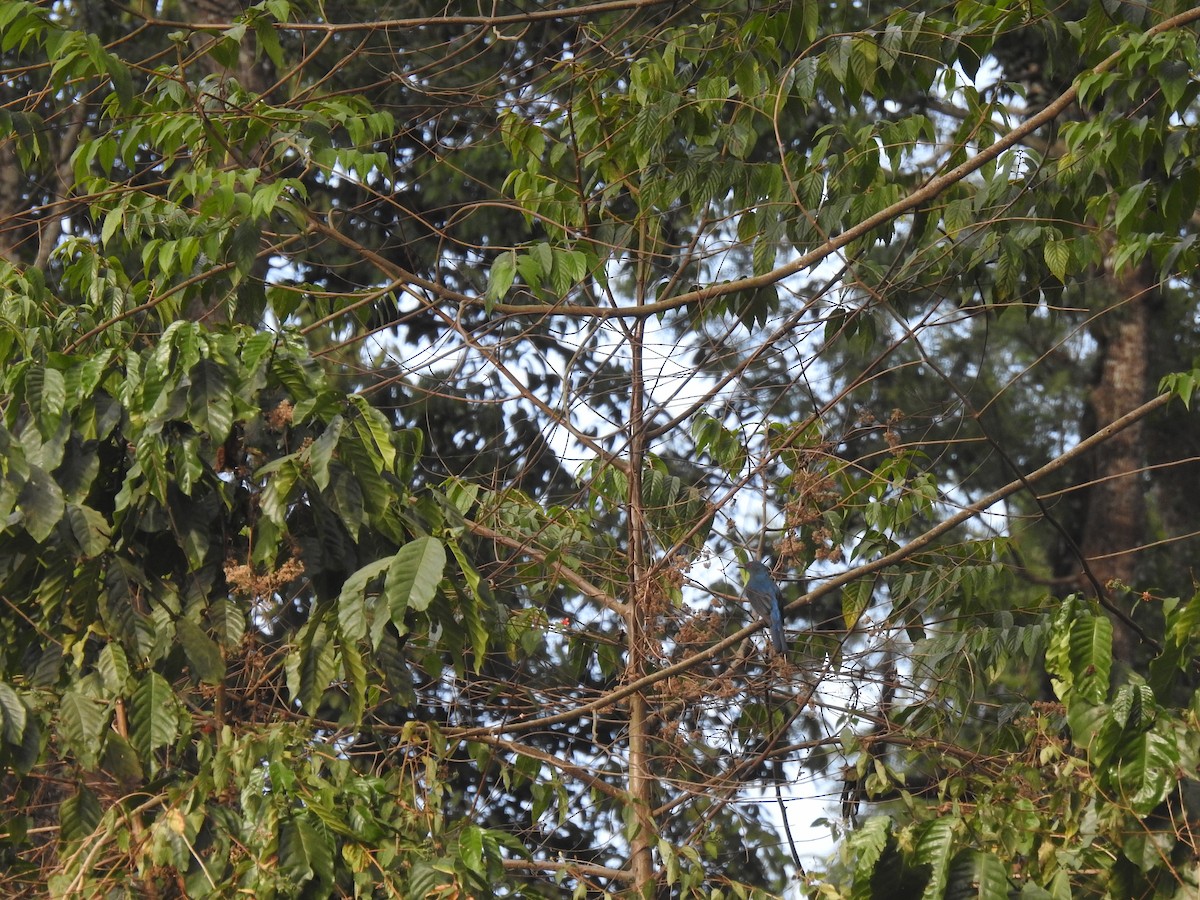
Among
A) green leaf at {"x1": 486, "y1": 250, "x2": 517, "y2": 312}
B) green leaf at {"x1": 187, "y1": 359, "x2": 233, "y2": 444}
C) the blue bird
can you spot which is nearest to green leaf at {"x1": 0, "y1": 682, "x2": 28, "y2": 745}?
green leaf at {"x1": 187, "y1": 359, "x2": 233, "y2": 444}

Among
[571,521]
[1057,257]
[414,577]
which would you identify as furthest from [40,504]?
[1057,257]

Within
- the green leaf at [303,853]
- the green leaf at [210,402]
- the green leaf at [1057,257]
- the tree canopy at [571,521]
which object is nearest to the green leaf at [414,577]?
the tree canopy at [571,521]

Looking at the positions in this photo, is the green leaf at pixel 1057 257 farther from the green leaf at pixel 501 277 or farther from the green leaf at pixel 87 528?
the green leaf at pixel 87 528

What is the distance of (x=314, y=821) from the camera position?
2.66 metres

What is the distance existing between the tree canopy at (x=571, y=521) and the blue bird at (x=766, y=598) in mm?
37

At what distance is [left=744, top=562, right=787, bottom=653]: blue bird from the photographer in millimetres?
3639

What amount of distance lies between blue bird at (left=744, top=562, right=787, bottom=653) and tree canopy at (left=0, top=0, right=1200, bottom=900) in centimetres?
4

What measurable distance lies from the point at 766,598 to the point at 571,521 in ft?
2.29

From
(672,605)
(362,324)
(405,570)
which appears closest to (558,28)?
(362,324)

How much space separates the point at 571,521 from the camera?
13.4 feet

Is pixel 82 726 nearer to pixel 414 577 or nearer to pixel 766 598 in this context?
pixel 414 577

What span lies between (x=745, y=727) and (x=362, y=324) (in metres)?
1.67

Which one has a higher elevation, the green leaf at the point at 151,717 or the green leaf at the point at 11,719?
the green leaf at the point at 151,717

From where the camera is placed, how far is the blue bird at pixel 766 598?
→ 143 inches
